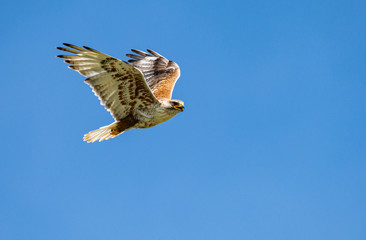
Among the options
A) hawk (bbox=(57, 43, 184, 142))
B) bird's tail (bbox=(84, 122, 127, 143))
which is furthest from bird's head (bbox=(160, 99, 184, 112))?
bird's tail (bbox=(84, 122, 127, 143))

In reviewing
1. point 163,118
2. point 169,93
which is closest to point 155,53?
point 169,93

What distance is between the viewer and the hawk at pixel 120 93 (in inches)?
319

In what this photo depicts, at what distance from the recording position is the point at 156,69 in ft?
37.4

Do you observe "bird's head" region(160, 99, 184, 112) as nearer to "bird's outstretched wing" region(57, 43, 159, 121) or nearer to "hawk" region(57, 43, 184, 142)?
"hawk" region(57, 43, 184, 142)

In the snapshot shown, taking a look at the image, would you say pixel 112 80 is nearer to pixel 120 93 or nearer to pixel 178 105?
pixel 120 93

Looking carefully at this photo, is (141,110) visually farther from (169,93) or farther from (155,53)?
(155,53)

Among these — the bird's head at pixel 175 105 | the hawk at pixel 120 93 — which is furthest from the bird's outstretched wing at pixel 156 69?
the bird's head at pixel 175 105

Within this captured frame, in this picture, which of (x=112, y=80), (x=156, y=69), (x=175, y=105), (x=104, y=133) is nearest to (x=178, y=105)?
(x=175, y=105)

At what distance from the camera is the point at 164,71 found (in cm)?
1138

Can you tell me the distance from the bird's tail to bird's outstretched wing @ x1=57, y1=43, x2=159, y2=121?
0.93 feet

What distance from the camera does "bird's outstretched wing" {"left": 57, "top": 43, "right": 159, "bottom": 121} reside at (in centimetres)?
808

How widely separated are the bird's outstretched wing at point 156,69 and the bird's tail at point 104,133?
6.08ft

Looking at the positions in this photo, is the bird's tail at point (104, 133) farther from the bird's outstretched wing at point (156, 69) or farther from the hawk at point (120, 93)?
the bird's outstretched wing at point (156, 69)

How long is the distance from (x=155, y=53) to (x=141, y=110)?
3.28 meters
